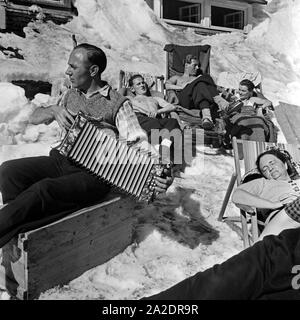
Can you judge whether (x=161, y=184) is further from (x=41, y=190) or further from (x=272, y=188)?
(x=272, y=188)

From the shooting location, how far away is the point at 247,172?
4055 mm

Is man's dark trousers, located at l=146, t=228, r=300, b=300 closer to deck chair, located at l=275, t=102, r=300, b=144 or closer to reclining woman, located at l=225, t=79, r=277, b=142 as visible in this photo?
reclining woman, located at l=225, t=79, r=277, b=142

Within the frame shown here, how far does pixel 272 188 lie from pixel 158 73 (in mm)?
5314

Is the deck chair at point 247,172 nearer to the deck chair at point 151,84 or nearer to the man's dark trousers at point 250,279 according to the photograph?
the man's dark trousers at point 250,279

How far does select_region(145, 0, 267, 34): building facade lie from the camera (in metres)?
11.2

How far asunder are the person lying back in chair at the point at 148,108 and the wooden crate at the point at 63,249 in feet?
7.15

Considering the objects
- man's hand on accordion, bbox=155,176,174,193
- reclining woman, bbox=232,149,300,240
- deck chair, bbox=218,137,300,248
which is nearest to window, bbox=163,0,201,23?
deck chair, bbox=218,137,300,248

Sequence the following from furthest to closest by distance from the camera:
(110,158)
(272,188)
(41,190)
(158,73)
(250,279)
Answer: (158,73)
(272,188)
(110,158)
(41,190)
(250,279)

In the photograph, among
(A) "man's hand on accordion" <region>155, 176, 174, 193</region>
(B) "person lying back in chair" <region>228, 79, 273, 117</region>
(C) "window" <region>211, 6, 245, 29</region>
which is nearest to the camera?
(A) "man's hand on accordion" <region>155, 176, 174, 193</region>

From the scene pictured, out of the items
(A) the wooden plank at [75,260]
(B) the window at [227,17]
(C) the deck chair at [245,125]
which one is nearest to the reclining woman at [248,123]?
(C) the deck chair at [245,125]

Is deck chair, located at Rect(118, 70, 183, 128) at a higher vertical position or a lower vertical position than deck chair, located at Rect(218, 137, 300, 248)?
higher

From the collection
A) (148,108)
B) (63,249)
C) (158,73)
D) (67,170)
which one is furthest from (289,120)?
(63,249)

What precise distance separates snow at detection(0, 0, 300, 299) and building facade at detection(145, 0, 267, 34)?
332 millimetres
